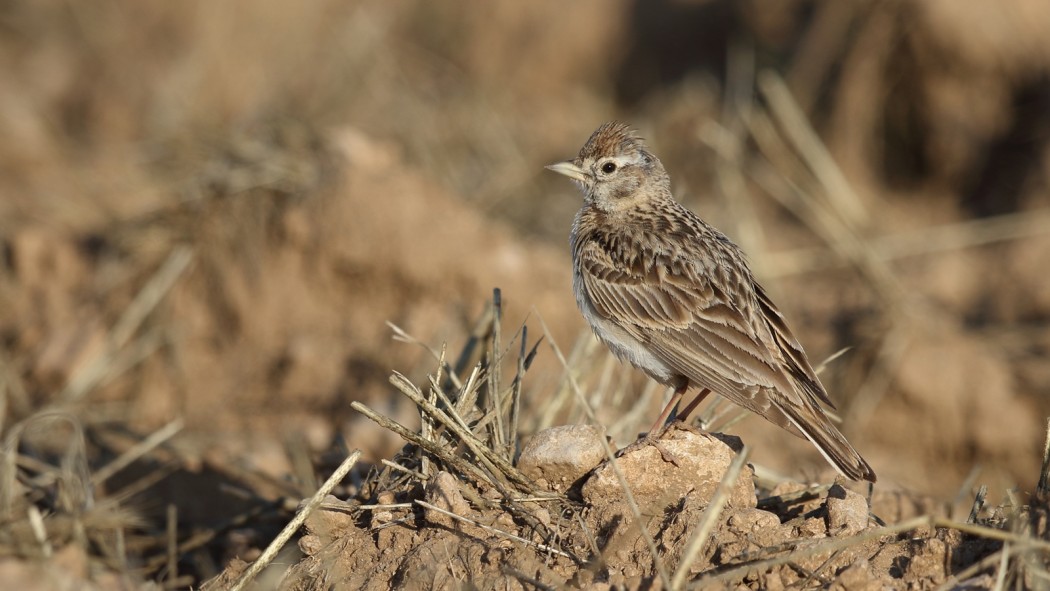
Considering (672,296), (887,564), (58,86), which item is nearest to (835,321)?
(672,296)

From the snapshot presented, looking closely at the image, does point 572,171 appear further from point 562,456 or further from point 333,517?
point 333,517

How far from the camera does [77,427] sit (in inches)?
200

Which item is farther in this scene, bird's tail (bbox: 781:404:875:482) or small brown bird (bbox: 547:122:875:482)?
small brown bird (bbox: 547:122:875:482)

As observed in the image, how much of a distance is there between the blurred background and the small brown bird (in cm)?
52

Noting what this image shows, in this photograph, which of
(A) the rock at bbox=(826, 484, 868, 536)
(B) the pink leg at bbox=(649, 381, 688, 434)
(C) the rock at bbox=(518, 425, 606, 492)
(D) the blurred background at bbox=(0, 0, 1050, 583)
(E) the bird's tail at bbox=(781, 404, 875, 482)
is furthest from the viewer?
(D) the blurred background at bbox=(0, 0, 1050, 583)

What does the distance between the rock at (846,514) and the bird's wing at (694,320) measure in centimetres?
46

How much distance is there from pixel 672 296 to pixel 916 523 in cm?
187

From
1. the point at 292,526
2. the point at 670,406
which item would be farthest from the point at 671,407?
the point at 292,526

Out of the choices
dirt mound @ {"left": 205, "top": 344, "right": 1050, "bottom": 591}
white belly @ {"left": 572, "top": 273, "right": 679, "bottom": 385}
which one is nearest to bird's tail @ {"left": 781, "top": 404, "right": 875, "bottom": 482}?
dirt mound @ {"left": 205, "top": 344, "right": 1050, "bottom": 591}

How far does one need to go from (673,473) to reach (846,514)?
68 cm

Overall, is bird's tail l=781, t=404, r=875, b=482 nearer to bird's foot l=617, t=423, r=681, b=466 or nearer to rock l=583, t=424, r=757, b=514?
rock l=583, t=424, r=757, b=514

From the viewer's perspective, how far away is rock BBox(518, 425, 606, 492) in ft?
15.1

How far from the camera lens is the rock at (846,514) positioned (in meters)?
4.38

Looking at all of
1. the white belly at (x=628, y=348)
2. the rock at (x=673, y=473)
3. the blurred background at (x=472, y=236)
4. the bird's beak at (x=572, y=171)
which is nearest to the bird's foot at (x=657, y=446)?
the rock at (x=673, y=473)
